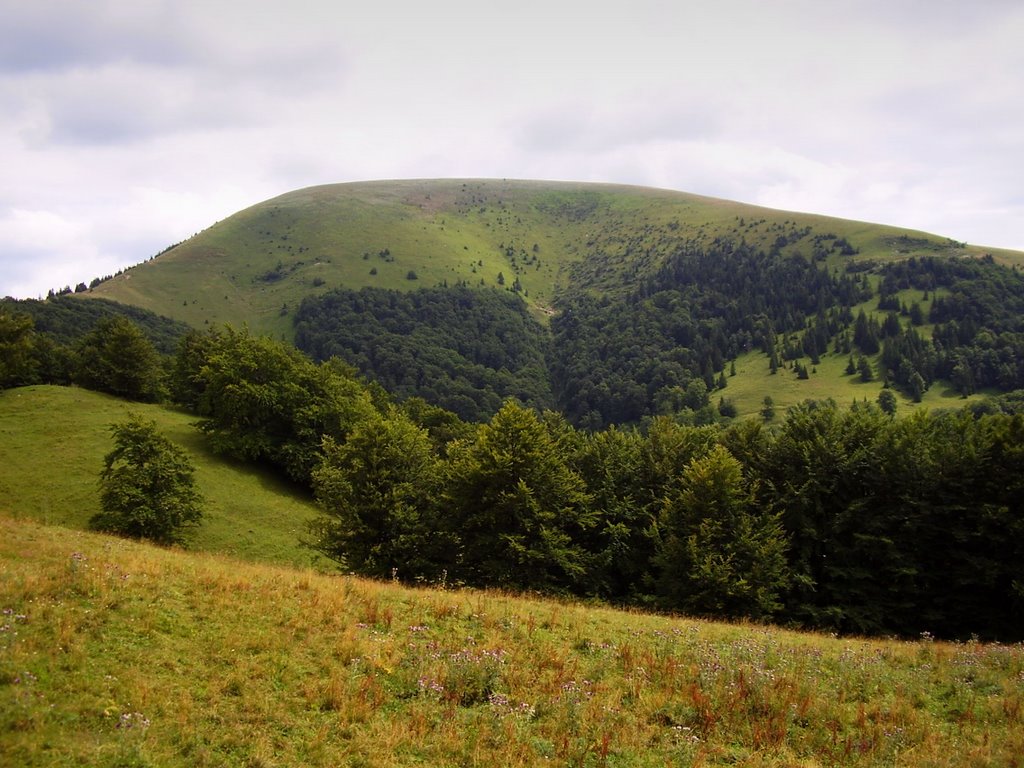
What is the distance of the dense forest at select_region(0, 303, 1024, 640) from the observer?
3053 centimetres

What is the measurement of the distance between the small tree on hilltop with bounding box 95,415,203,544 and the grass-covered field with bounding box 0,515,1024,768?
2444cm

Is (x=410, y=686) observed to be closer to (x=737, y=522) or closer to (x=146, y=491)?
(x=737, y=522)

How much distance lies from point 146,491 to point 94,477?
39.6 ft

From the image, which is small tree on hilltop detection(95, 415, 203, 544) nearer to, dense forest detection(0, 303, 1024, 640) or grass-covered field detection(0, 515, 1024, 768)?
dense forest detection(0, 303, 1024, 640)

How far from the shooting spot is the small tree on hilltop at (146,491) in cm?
3697

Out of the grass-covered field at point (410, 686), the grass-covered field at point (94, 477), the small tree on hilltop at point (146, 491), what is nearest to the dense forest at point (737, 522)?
the small tree on hilltop at point (146, 491)

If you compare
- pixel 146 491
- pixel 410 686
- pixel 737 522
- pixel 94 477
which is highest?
pixel 410 686

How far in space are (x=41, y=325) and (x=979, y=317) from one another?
280m

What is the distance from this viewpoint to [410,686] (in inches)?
431

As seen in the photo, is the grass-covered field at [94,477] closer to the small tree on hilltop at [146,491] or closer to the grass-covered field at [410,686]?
the small tree on hilltop at [146,491]

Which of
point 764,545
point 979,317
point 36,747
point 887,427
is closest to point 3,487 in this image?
point 36,747

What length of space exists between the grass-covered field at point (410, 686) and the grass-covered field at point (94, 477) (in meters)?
28.5

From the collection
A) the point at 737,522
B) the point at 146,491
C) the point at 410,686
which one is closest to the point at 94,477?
the point at 146,491

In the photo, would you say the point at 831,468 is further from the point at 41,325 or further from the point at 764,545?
the point at 41,325
